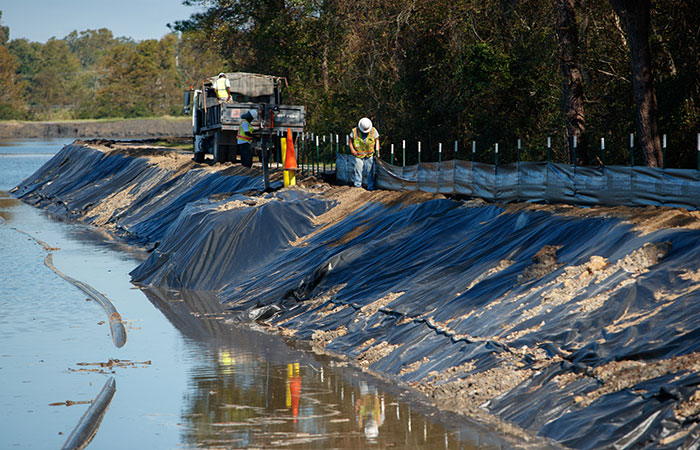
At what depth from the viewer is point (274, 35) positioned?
1503 inches

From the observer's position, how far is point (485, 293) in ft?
33.0

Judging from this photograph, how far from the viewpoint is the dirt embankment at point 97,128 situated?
109625 mm

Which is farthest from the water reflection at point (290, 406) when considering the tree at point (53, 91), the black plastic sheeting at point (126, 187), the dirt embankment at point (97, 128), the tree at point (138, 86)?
the tree at point (53, 91)

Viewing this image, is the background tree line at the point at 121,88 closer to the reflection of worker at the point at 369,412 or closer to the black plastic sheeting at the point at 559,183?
the black plastic sheeting at the point at 559,183

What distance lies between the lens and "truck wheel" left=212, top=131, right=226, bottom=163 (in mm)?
26891

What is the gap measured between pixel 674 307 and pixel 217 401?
4528 mm

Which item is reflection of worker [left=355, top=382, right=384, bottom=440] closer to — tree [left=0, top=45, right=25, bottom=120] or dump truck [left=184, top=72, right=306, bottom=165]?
dump truck [left=184, top=72, right=306, bottom=165]

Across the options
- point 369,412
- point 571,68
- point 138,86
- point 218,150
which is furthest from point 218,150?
point 138,86

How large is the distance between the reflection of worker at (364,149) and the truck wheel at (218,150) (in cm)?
923

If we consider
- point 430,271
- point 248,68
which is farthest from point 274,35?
point 430,271

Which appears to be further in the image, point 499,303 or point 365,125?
point 365,125

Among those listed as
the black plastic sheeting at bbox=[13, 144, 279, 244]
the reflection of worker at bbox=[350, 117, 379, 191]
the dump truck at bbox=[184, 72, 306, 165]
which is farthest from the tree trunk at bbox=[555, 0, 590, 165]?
the dump truck at bbox=[184, 72, 306, 165]

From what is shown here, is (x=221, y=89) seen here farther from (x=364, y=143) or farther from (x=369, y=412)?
(x=369, y=412)

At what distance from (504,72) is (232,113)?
7.90m
